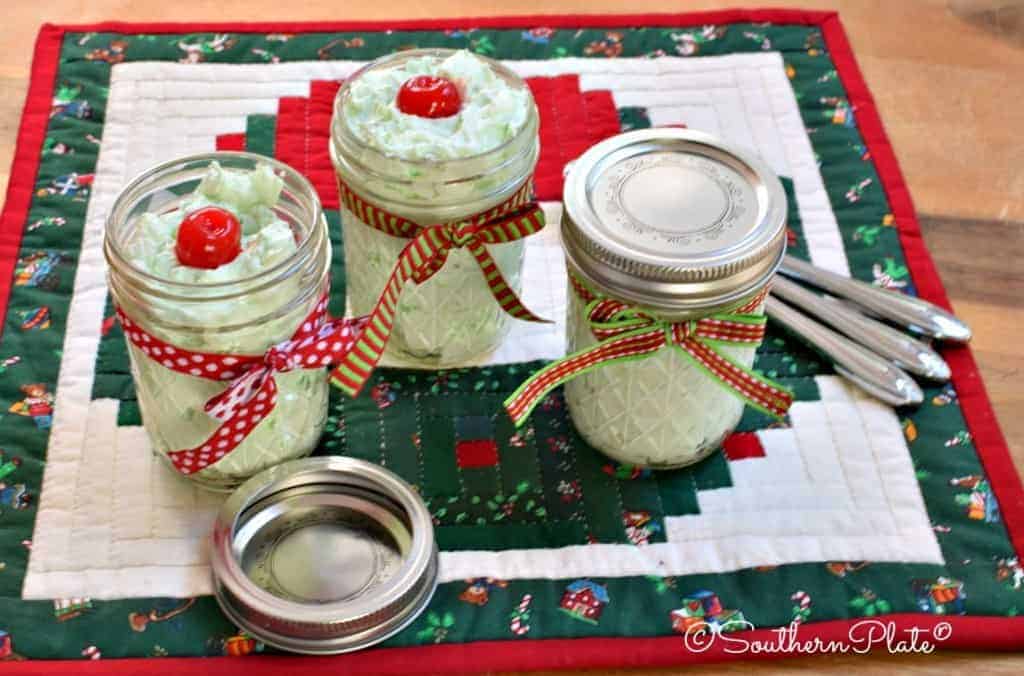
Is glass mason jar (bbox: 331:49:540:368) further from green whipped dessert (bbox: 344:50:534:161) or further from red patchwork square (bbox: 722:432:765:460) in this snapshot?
red patchwork square (bbox: 722:432:765:460)

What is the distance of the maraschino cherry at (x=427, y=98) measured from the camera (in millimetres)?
805

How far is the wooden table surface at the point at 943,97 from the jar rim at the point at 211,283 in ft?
1.06

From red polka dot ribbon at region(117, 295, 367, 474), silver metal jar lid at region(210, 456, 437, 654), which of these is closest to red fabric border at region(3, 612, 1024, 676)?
silver metal jar lid at region(210, 456, 437, 654)

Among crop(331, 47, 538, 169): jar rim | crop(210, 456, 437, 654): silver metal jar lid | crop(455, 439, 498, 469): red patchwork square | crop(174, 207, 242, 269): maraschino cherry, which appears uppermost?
crop(331, 47, 538, 169): jar rim

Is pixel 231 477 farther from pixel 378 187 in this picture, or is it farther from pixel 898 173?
pixel 898 173

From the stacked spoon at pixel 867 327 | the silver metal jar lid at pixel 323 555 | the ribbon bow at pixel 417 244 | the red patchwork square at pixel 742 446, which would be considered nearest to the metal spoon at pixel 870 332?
the stacked spoon at pixel 867 327

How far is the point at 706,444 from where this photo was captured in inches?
33.4

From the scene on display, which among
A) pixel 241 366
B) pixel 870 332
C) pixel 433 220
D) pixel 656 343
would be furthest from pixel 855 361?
pixel 241 366

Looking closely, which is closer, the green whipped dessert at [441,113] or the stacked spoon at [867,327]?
the green whipped dessert at [441,113]

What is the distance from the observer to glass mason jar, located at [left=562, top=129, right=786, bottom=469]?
0.74 metres

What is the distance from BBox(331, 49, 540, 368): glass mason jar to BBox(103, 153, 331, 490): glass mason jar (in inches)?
2.0

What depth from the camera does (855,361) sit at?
3.01ft

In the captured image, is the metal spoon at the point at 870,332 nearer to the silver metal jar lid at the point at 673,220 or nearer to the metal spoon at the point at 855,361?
the metal spoon at the point at 855,361

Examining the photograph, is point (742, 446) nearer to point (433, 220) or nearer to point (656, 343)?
point (656, 343)
